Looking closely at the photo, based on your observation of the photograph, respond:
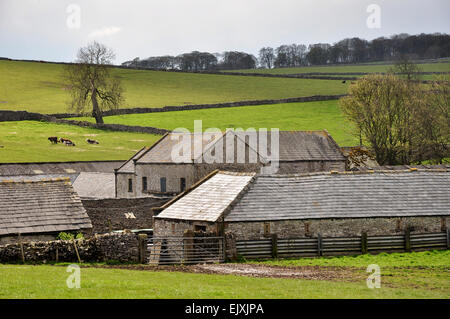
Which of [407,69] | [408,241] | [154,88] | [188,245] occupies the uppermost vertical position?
[407,69]

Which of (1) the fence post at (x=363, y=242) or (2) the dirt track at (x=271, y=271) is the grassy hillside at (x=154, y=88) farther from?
(2) the dirt track at (x=271, y=271)

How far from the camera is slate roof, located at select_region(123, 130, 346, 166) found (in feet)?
186

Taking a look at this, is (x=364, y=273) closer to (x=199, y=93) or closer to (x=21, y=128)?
(x=21, y=128)

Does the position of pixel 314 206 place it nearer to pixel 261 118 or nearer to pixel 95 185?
pixel 95 185

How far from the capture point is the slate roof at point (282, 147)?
56.6 meters

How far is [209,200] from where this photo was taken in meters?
35.8

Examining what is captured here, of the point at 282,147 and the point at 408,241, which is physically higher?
the point at 282,147

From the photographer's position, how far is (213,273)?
24.8 m

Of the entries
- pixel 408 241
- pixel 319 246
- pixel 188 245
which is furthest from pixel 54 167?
pixel 408 241

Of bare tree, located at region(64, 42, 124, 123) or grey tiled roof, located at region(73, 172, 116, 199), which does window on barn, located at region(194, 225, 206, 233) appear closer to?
grey tiled roof, located at region(73, 172, 116, 199)

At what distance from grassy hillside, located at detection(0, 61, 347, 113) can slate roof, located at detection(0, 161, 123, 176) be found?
3804 cm

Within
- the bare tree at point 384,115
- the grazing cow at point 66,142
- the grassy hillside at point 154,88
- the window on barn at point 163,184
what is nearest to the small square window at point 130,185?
the window on barn at point 163,184

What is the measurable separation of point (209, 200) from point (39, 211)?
854 cm

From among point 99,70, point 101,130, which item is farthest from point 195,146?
point 99,70
